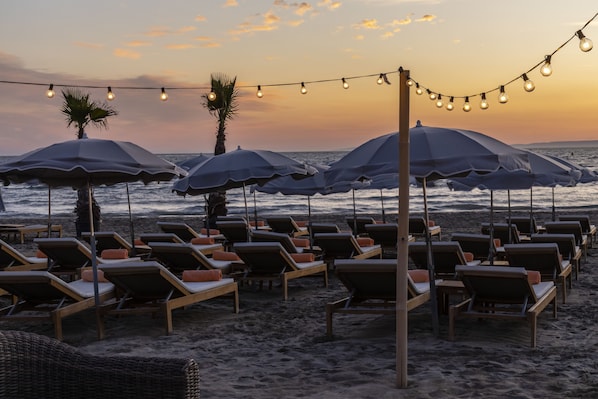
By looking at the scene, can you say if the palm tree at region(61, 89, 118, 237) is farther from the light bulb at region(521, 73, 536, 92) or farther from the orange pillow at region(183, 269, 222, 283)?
the light bulb at region(521, 73, 536, 92)

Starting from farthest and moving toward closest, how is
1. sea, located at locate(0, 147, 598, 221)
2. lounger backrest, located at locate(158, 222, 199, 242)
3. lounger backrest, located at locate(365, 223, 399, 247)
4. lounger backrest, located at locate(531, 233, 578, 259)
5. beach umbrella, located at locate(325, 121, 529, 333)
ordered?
sea, located at locate(0, 147, 598, 221) → lounger backrest, located at locate(158, 222, 199, 242) → lounger backrest, located at locate(365, 223, 399, 247) → lounger backrest, located at locate(531, 233, 578, 259) → beach umbrella, located at locate(325, 121, 529, 333)

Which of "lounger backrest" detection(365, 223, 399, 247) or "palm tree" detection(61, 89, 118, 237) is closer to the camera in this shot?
"lounger backrest" detection(365, 223, 399, 247)

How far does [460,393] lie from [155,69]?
803 inches

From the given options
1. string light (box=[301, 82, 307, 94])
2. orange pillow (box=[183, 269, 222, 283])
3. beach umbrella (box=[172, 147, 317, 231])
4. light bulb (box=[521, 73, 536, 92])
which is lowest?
orange pillow (box=[183, 269, 222, 283])

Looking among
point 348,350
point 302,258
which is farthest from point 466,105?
point 348,350

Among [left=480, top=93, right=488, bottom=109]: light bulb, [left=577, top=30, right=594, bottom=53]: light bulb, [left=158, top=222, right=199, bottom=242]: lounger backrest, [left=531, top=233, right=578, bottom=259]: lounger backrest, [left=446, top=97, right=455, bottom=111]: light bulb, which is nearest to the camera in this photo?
[left=577, top=30, right=594, bottom=53]: light bulb

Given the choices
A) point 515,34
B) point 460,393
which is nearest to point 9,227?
point 515,34

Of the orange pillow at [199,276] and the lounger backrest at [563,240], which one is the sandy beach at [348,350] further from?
the lounger backrest at [563,240]

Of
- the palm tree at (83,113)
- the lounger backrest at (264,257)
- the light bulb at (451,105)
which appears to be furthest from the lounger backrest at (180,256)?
the palm tree at (83,113)

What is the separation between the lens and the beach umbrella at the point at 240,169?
1008 cm

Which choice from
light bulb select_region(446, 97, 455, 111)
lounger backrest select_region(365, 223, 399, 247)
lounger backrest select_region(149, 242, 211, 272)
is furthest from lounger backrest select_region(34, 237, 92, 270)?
light bulb select_region(446, 97, 455, 111)

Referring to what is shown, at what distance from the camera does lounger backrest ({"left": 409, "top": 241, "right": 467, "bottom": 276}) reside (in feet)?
29.3

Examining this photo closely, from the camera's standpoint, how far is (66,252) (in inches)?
395

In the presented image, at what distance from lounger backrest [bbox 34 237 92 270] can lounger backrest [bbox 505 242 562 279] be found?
→ 553 cm
